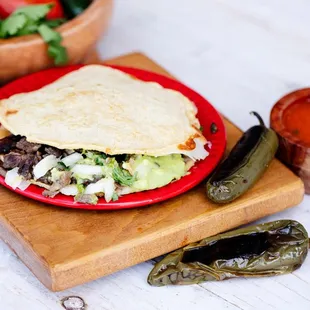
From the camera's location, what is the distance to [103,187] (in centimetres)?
375

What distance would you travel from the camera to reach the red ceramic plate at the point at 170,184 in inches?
147

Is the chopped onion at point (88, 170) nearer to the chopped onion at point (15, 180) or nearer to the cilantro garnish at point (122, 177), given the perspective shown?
the cilantro garnish at point (122, 177)

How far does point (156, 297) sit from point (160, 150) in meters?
0.70

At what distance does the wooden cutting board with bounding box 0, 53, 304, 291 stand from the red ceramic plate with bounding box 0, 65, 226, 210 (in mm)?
A: 63

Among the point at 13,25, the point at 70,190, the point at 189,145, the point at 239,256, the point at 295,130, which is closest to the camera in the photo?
the point at 239,256

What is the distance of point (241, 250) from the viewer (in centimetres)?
370

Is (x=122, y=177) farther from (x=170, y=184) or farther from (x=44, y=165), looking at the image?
(x=44, y=165)

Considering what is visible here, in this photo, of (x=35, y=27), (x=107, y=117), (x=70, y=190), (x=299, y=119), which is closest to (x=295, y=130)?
(x=299, y=119)

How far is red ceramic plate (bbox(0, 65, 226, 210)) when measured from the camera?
3734 millimetres

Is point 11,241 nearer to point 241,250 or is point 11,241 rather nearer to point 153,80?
point 241,250

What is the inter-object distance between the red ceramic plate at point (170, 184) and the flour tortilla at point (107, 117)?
10 cm

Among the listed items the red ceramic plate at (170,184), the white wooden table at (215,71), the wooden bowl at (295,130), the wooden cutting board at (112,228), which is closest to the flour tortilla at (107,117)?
the red ceramic plate at (170,184)

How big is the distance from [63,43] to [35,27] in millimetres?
186

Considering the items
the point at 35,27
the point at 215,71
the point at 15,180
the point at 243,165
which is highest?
the point at 35,27
